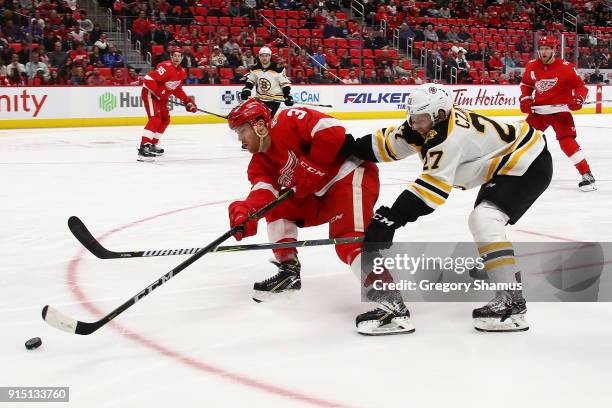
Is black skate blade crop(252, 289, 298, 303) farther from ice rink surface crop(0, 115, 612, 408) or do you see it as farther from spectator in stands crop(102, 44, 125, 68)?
spectator in stands crop(102, 44, 125, 68)

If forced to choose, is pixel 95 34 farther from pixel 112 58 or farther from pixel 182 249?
pixel 182 249

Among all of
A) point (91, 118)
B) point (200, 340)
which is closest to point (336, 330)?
point (200, 340)

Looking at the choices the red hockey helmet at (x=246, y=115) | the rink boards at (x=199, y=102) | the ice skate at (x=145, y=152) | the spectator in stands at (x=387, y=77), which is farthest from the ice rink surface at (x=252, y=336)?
the spectator in stands at (x=387, y=77)

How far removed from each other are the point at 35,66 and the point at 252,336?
9816mm

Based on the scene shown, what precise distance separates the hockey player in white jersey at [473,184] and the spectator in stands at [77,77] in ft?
32.1

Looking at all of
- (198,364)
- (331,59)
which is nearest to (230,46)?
(331,59)

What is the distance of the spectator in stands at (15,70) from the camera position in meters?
11.0

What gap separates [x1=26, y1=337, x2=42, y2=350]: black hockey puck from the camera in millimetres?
2443

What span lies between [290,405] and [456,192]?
390 cm

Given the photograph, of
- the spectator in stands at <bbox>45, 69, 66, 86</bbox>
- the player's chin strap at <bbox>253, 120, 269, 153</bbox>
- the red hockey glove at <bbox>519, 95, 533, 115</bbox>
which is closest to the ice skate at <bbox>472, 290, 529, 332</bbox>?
the player's chin strap at <bbox>253, 120, 269, 153</bbox>

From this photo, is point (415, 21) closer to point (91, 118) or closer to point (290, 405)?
point (91, 118)

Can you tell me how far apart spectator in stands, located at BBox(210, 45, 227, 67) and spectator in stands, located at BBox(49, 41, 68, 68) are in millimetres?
2454

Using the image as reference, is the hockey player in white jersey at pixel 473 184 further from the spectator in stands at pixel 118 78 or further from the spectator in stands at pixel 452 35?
the spectator in stands at pixel 452 35

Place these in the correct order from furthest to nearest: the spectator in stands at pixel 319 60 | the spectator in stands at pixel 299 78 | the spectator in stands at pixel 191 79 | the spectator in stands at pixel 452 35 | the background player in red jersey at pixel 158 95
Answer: the spectator in stands at pixel 452 35 → the spectator in stands at pixel 319 60 → the spectator in stands at pixel 299 78 → the spectator in stands at pixel 191 79 → the background player in red jersey at pixel 158 95
